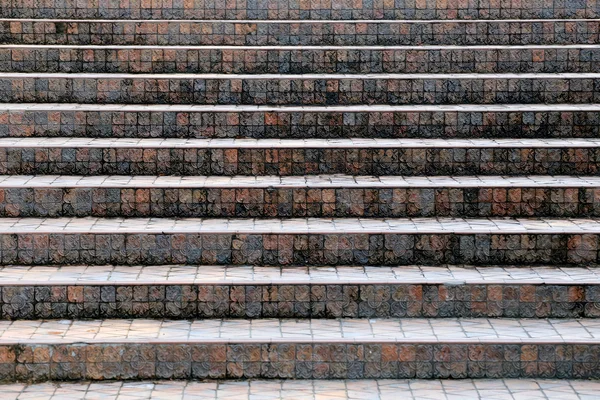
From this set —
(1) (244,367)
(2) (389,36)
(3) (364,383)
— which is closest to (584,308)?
(3) (364,383)

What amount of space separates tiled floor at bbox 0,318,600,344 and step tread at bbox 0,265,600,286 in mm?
262

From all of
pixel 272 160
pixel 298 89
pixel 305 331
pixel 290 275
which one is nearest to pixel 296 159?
pixel 272 160

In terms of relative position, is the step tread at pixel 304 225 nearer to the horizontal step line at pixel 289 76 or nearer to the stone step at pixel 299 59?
the horizontal step line at pixel 289 76

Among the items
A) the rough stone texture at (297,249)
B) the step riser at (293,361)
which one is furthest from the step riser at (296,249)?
the step riser at (293,361)

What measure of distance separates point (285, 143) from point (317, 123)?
392 mm

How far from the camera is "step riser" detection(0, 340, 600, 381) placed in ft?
23.4

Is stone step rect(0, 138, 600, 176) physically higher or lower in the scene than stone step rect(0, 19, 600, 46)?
lower

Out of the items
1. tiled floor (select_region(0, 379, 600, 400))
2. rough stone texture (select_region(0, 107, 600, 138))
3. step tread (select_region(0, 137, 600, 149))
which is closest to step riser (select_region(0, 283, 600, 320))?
tiled floor (select_region(0, 379, 600, 400))

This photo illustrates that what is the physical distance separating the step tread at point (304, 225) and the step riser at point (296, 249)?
4 centimetres

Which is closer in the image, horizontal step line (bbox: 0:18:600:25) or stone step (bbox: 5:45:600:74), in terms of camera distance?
stone step (bbox: 5:45:600:74)

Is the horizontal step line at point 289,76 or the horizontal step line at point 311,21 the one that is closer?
the horizontal step line at point 289,76

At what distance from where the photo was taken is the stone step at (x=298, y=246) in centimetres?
800

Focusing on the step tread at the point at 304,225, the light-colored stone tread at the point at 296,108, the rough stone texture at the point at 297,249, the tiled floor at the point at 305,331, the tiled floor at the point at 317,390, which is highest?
the light-colored stone tread at the point at 296,108

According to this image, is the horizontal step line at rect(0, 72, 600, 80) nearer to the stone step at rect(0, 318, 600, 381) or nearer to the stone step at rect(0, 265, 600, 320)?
the stone step at rect(0, 265, 600, 320)
